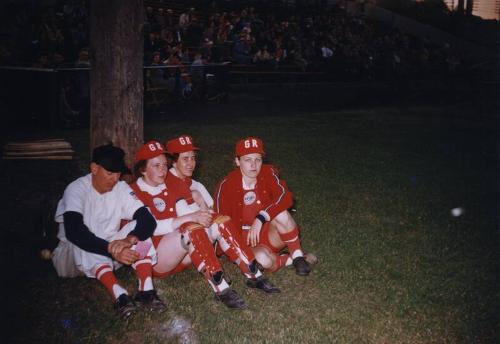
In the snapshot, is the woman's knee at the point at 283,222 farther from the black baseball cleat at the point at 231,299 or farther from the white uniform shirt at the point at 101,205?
the white uniform shirt at the point at 101,205

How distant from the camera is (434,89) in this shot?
26.0m

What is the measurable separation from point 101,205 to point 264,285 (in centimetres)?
169

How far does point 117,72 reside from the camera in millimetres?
5551

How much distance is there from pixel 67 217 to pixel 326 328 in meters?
2.37

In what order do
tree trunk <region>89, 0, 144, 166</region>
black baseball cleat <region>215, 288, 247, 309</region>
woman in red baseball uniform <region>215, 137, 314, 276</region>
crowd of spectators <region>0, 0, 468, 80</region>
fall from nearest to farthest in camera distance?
black baseball cleat <region>215, 288, 247, 309</region>
woman in red baseball uniform <region>215, 137, 314, 276</region>
tree trunk <region>89, 0, 144, 166</region>
crowd of spectators <region>0, 0, 468, 80</region>

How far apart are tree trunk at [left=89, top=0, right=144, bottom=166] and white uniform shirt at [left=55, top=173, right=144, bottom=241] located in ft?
4.75

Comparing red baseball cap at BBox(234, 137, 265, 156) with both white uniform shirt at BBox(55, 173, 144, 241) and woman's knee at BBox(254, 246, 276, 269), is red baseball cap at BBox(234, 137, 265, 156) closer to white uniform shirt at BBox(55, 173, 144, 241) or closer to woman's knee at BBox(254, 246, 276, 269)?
woman's knee at BBox(254, 246, 276, 269)

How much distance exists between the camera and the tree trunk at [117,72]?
5.45m

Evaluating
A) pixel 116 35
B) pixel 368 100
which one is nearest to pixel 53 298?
pixel 116 35

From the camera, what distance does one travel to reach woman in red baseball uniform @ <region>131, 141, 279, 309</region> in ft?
14.1

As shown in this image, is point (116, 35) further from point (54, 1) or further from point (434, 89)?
point (434, 89)

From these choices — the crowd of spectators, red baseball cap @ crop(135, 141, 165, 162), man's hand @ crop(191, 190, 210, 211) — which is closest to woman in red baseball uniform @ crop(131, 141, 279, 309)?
red baseball cap @ crop(135, 141, 165, 162)

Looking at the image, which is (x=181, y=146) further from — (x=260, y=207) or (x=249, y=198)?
(x=260, y=207)

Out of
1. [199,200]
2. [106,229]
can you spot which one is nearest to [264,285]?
[199,200]
